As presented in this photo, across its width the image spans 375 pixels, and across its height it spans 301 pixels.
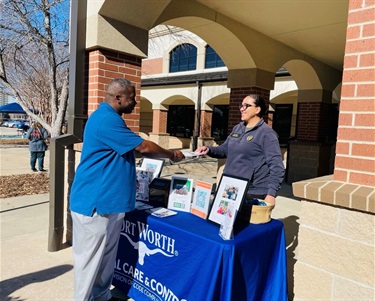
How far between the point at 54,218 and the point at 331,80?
895 centimetres

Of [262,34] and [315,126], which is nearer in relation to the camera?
[262,34]

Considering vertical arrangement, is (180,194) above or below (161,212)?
above

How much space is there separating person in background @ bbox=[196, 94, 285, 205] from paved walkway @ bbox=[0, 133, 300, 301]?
1.31m

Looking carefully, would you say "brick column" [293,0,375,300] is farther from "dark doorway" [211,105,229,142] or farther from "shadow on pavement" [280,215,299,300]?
"dark doorway" [211,105,229,142]

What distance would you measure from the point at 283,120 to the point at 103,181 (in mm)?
Result: 14864

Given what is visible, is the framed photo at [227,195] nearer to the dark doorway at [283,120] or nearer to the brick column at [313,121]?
the brick column at [313,121]

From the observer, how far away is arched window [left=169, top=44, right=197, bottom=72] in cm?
1969

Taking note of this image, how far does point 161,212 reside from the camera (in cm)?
296

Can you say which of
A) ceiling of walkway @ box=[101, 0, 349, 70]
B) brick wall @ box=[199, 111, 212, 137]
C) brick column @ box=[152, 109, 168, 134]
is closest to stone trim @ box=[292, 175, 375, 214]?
ceiling of walkway @ box=[101, 0, 349, 70]

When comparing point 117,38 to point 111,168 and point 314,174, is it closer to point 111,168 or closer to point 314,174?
point 111,168

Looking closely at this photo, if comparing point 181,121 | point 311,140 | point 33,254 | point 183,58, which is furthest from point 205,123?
point 33,254

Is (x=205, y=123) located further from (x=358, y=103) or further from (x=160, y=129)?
(x=358, y=103)

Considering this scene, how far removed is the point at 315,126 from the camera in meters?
9.91

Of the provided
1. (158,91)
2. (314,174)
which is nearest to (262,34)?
(314,174)
